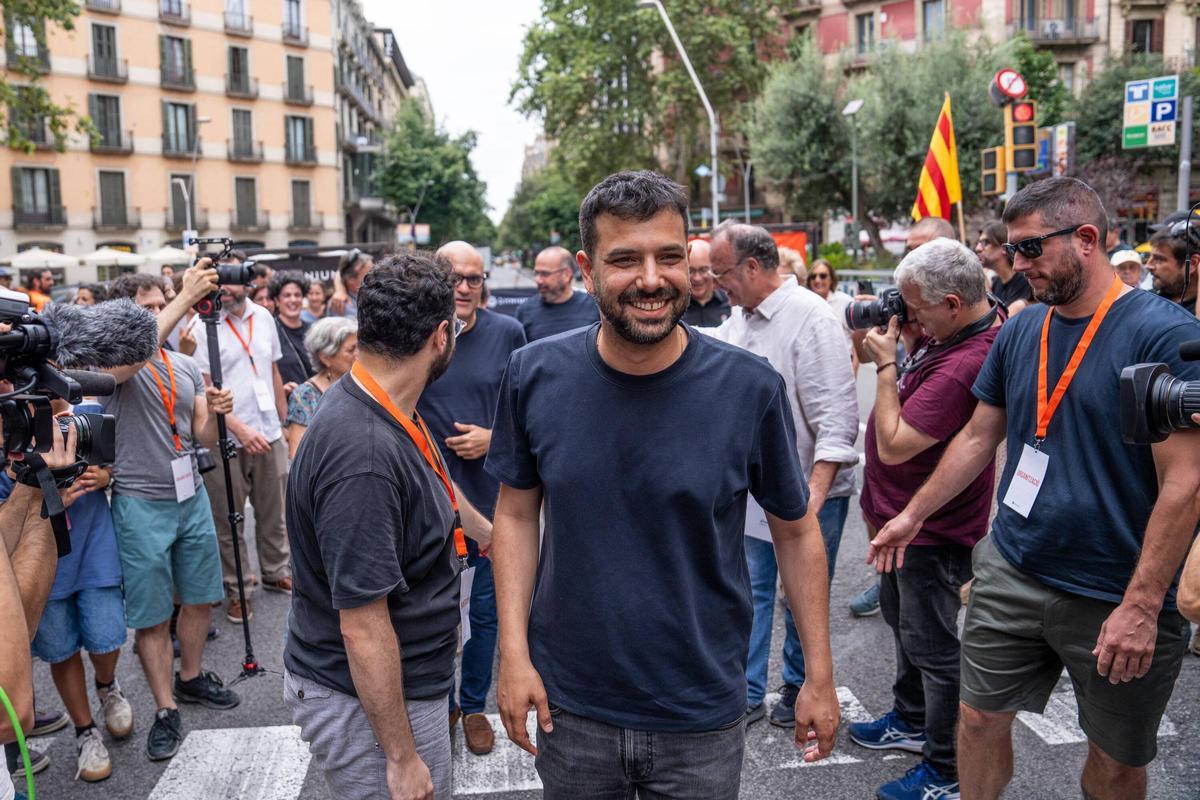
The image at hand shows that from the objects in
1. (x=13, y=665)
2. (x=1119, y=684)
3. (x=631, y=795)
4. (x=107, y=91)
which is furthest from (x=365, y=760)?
(x=107, y=91)

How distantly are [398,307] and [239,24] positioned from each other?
1904 inches

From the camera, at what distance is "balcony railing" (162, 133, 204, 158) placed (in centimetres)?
4288

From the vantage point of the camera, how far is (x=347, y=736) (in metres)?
2.51

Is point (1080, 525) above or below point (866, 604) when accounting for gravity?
above

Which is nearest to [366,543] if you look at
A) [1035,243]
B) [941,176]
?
[1035,243]

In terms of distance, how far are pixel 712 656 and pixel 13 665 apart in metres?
1.48

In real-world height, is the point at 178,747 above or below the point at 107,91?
below

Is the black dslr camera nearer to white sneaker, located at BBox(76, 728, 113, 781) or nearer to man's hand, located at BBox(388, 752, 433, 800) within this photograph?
man's hand, located at BBox(388, 752, 433, 800)

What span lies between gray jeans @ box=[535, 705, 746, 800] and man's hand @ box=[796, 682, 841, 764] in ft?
0.48

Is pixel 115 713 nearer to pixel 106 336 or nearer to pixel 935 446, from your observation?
pixel 106 336

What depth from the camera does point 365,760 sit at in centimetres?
252

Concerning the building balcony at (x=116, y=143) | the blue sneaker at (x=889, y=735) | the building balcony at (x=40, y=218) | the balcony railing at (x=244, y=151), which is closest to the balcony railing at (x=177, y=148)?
the balcony railing at (x=244, y=151)

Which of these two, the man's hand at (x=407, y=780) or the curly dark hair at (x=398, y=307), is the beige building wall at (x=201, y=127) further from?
the man's hand at (x=407, y=780)

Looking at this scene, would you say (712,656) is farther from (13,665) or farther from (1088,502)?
(13,665)
